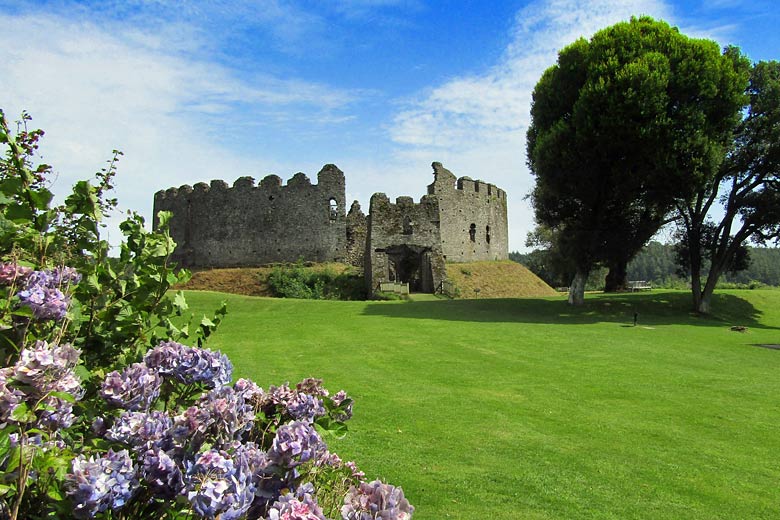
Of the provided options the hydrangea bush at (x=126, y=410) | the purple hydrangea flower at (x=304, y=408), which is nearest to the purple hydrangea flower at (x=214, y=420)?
the hydrangea bush at (x=126, y=410)

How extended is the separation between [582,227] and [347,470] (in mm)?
24840

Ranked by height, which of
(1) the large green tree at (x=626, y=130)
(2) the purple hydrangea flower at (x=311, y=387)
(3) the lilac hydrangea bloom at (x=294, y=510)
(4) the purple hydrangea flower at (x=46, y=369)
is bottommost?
(3) the lilac hydrangea bloom at (x=294, y=510)

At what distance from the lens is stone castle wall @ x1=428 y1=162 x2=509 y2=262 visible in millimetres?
43875

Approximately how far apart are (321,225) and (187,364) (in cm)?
3749

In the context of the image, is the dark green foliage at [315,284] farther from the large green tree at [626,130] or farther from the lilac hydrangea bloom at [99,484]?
the lilac hydrangea bloom at [99,484]

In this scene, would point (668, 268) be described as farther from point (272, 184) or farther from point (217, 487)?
point (217, 487)

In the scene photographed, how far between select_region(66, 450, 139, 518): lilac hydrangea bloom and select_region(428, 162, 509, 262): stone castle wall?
40.4 m

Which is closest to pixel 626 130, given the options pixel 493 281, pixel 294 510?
pixel 493 281

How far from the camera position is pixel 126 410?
264 centimetres

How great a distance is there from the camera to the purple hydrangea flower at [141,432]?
94.6 inches

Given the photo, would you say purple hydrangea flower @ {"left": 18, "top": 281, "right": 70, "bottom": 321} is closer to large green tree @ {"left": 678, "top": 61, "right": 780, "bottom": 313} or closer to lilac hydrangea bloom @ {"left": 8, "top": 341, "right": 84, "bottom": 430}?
lilac hydrangea bloom @ {"left": 8, "top": 341, "right": 84, "bottom": 430}

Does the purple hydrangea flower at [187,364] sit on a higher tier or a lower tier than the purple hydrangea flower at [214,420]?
higher

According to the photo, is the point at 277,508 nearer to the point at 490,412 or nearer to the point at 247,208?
the point at 490,412

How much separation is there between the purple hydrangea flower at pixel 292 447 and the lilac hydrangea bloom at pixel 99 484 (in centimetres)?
56
